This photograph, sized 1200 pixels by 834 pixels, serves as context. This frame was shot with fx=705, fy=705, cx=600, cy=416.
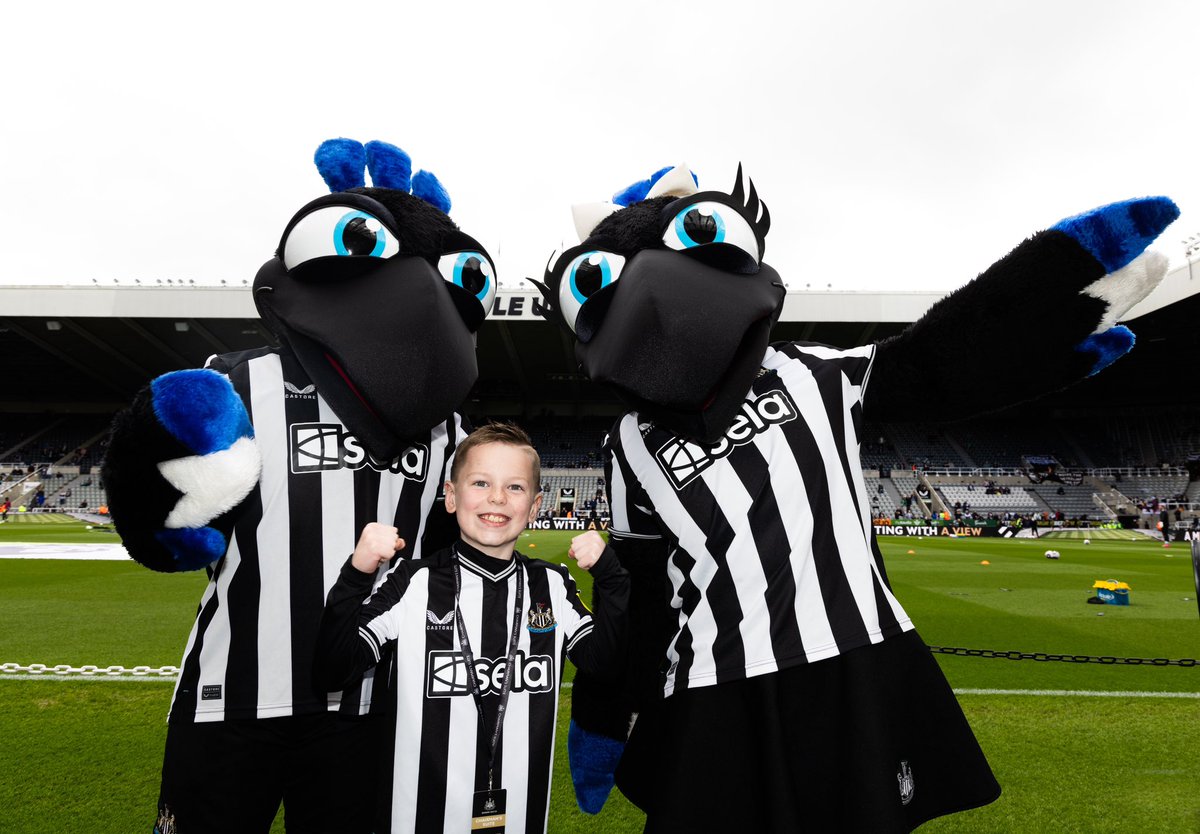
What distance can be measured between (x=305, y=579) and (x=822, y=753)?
1.15 m

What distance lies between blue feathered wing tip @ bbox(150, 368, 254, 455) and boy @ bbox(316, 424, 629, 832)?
0.34 meters

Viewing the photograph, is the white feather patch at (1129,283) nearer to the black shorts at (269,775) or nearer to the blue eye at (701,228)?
the blue eye at (701,228)

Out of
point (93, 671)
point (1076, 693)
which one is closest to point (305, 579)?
point (93, 671)

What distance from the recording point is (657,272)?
5.05ft

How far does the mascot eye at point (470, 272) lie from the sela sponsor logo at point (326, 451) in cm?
47

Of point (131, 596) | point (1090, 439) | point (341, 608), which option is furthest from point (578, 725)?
point (1090, 439)

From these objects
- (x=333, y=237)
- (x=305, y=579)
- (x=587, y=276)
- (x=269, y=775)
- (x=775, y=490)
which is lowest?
(x=269, y=775)

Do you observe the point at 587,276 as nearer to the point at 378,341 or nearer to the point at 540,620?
the point at 378,341

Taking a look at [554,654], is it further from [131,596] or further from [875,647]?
[131,596]

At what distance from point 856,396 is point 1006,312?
1.17ft

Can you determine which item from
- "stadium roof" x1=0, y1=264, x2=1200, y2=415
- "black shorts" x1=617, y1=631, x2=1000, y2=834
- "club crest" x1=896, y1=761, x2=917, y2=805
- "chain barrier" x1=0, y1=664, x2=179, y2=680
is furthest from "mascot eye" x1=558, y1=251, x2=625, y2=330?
"stadium roof" x1=0, y1=264, x2=1200, y2=415

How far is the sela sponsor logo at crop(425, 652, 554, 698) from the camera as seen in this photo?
1.49m

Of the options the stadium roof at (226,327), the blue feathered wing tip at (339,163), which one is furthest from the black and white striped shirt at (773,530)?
the stadium roof at (226,327)

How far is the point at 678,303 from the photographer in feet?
4.90
